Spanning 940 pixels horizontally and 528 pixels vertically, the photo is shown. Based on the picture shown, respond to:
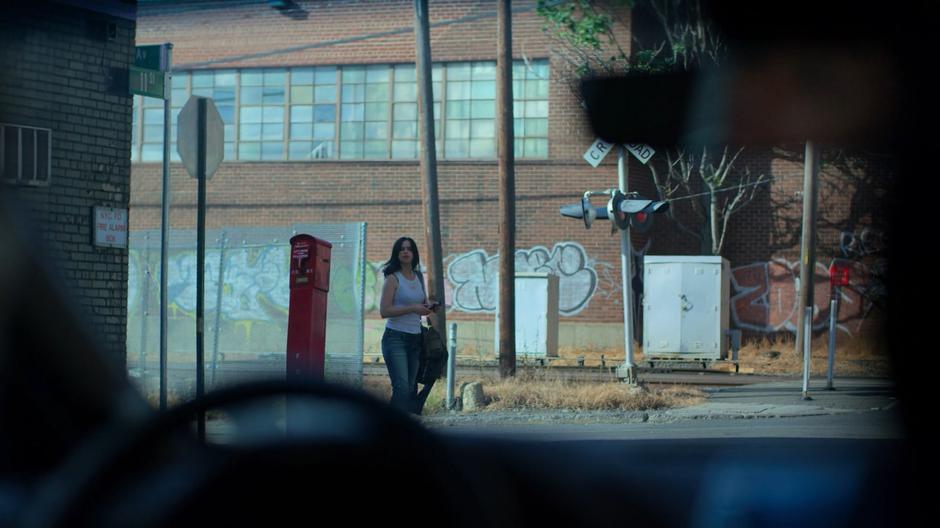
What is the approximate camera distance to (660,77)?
2.71m

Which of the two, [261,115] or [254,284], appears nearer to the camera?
[254,284]

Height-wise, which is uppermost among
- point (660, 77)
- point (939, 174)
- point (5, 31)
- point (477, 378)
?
point (5, 31)

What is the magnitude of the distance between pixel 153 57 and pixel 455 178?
63.1ft

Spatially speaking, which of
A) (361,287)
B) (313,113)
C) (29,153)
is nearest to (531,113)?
(313,113)

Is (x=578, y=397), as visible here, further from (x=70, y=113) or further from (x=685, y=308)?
(x=70, y=113)

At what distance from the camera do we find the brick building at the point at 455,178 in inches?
988

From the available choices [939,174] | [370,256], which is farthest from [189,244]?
[939,174]

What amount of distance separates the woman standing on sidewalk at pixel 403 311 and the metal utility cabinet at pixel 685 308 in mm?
11684

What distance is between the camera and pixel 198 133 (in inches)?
314

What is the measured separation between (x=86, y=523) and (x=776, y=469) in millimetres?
1146

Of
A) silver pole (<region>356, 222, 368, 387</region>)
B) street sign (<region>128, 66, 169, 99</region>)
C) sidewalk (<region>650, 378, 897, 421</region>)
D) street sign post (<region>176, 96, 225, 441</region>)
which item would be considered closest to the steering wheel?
street sign (<region>128, 66, 169, 99</region>)

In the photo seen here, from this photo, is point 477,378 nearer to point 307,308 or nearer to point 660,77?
point 307,308

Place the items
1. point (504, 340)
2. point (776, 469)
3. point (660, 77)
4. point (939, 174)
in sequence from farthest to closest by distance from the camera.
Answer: point (504, 340), point (660, 77), point (939, 174), point (776, 469)

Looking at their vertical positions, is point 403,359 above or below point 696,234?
below
